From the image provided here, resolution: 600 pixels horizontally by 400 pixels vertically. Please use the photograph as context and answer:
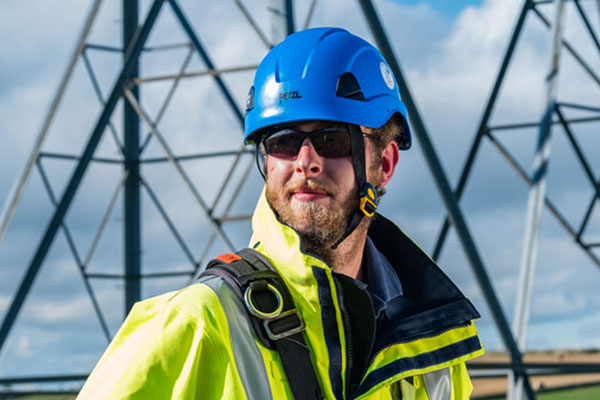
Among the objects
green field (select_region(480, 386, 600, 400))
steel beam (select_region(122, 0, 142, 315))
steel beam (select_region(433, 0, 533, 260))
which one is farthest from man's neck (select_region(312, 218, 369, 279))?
steel beam (select_region(122, 0, 142, 315))

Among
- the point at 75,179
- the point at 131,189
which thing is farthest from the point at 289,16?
the point at 131,189

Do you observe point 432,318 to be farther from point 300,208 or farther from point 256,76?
point 256,76

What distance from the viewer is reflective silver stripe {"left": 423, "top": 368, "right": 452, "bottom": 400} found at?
7.77ft

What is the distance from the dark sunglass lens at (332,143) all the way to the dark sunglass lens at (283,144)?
45mm

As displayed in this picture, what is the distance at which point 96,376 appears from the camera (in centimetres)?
176

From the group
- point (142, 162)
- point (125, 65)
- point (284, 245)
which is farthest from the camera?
point (142, 162)

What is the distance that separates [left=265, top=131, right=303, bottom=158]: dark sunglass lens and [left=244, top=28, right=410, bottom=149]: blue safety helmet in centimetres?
6

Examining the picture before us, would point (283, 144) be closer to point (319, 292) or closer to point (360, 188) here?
point (360, 188)

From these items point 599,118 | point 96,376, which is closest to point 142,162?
point 599,118

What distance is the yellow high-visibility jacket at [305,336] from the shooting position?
1713 mm

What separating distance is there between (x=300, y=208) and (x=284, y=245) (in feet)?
0.41

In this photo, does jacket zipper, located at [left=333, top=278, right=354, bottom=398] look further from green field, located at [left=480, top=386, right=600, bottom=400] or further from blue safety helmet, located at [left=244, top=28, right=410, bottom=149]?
green field, located at [left=480, top=386, right=600, bottom=400]

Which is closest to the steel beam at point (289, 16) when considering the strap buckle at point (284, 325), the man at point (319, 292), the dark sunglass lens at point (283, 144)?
the man at point (319, 292)

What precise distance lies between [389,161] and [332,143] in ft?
1.16
